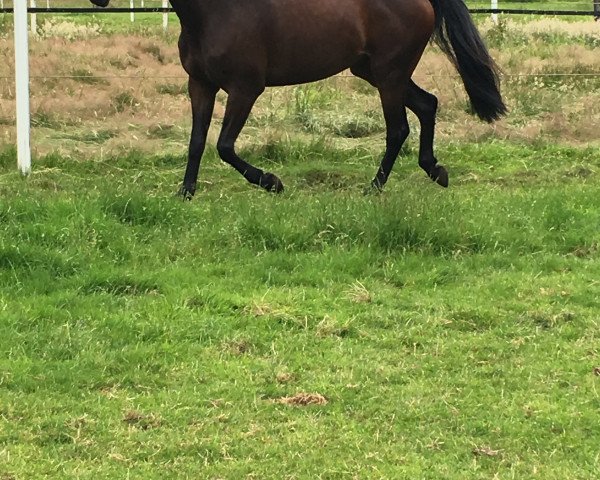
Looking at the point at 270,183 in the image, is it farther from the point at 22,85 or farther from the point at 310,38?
the point at 22,85

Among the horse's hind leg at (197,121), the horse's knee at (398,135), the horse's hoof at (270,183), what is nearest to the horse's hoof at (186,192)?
the horse's hind leg at (197,121)

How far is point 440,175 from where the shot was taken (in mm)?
7793

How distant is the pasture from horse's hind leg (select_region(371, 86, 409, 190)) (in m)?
0.23

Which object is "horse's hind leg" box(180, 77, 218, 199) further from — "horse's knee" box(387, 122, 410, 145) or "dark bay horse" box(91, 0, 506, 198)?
"horse's knee" box(387, 122, 410, 145)

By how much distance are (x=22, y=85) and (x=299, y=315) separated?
414 cm

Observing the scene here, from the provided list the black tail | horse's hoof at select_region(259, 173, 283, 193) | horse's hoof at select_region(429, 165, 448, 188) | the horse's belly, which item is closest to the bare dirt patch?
horse's hoof at select_region(259, 173, 283, 193)

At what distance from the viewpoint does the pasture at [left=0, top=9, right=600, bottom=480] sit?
3.38 m

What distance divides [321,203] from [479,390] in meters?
2.56

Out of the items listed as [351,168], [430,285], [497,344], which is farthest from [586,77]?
[497,344]

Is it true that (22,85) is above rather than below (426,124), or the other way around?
above

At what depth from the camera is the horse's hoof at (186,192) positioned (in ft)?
23.3

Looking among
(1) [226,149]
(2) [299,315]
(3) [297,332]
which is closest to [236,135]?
(1) [226,149]

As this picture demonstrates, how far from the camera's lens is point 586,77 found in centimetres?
A: 1262

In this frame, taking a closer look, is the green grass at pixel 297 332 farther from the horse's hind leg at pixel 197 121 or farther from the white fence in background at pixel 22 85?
the white fence in background at pixel 22 85
